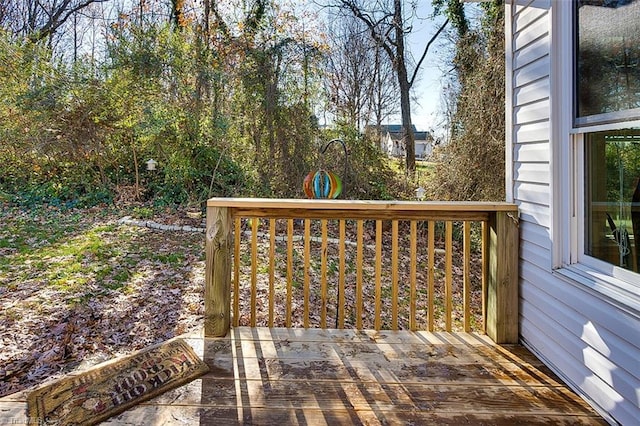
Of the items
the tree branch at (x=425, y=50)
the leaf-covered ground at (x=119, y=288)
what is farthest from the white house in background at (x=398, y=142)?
the leaf-covered ground at (x=119, y=288)

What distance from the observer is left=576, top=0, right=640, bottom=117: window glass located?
5.04 feet

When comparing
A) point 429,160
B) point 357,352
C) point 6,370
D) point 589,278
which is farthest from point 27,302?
point 429,160

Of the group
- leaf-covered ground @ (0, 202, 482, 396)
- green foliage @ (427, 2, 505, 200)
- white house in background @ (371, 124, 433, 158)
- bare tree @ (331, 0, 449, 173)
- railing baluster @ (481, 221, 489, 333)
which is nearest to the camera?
railing baluster @ (481, 221, 489, 333)

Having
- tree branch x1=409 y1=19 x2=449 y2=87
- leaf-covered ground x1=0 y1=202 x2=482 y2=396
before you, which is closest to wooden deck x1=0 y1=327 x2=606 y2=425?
leaf-covered ground x1=0 y1=202 x2=482 y2=396

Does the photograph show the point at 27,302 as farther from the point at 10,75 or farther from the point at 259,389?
the point at 10,75

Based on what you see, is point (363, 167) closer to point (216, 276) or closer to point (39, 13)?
point (216, 276)

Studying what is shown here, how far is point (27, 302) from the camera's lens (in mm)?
3295

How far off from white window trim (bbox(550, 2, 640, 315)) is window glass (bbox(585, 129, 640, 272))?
45 millimetres

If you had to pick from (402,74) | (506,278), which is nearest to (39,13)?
(402,74)

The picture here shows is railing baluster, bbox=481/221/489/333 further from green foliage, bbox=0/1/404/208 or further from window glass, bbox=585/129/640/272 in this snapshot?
green foliage, bbox=0/1/404/208

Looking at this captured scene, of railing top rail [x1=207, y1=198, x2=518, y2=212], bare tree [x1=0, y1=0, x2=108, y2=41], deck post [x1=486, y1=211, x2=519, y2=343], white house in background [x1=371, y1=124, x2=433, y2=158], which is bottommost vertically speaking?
deck post [x1=486, y1=211, x2=519, y2=343]

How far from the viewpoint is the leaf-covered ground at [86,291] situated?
2.59 metres

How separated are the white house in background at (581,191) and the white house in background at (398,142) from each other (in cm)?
455

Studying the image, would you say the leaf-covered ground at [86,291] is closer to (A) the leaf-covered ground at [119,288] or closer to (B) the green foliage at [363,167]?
(A) the leaf-covered ground at [119,288]
